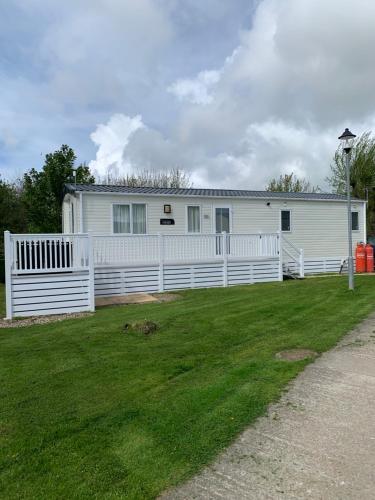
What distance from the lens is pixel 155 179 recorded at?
32.4 m

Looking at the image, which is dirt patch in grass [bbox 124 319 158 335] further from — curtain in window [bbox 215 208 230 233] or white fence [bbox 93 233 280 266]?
curtain in window [bbox 215 208 230 233]

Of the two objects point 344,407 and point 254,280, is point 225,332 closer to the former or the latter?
point 344,407

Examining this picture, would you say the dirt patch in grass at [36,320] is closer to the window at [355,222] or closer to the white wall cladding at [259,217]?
the white wall cladding at [259,217]

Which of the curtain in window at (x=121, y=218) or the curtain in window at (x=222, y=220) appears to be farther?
the curtain in window at (x=222, y=220)

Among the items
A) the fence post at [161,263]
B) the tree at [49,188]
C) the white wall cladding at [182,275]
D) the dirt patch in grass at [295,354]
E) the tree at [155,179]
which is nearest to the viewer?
the dirt patch in grass at [295,354]

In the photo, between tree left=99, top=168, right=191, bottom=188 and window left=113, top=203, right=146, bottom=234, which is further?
tree left=99, top=168, right=191, bottom=188

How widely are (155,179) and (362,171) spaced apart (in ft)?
51.2

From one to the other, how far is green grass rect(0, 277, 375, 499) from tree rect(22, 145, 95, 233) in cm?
1347

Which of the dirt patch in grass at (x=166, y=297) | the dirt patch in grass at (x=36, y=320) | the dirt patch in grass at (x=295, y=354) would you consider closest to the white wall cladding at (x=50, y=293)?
the dirt patch in grass at (x=36, y=320)

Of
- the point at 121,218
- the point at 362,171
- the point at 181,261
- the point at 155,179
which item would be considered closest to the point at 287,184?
the point at 362,171

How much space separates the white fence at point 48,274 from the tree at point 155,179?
2421 cm

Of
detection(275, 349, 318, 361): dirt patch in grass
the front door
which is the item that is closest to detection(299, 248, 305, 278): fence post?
the front door

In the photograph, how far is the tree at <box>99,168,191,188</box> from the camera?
3206cm

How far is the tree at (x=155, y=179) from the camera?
32.1 metres
